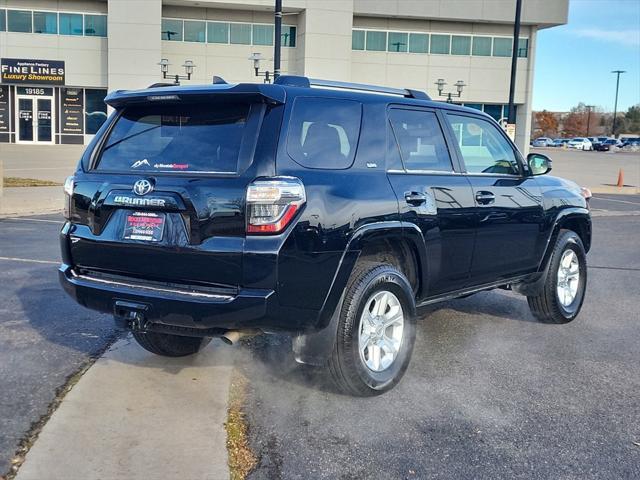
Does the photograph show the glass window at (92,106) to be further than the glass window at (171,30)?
Yes

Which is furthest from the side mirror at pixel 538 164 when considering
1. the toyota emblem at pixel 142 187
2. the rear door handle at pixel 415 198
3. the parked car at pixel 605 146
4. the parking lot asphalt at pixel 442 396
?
the parked car at pixel 605 146

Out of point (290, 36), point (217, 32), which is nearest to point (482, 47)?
point (290, 36)

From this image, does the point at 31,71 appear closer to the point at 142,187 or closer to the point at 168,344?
the point at 168,344

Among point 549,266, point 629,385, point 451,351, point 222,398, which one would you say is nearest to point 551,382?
point 629,385

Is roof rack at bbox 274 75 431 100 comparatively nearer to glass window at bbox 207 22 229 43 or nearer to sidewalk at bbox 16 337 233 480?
sidewalk at bbox 16 337 233 480

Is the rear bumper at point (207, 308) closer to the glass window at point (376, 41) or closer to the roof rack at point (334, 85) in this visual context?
the roof rack at point (334, 85)

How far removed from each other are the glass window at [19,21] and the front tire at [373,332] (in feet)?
148

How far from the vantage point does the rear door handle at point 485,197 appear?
5.52 metres

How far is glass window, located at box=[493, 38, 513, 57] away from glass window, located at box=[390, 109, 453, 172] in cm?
4616

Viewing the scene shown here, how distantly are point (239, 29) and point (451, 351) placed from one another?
4243 centimetres

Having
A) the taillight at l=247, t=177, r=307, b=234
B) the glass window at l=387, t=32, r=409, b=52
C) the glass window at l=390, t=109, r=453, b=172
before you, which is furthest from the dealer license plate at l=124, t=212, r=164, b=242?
the glass window at l=387, t=32, r=409, b=52

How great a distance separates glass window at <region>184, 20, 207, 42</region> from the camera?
45344 millimetres

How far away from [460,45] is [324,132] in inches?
1831

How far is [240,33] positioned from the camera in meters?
45.6
